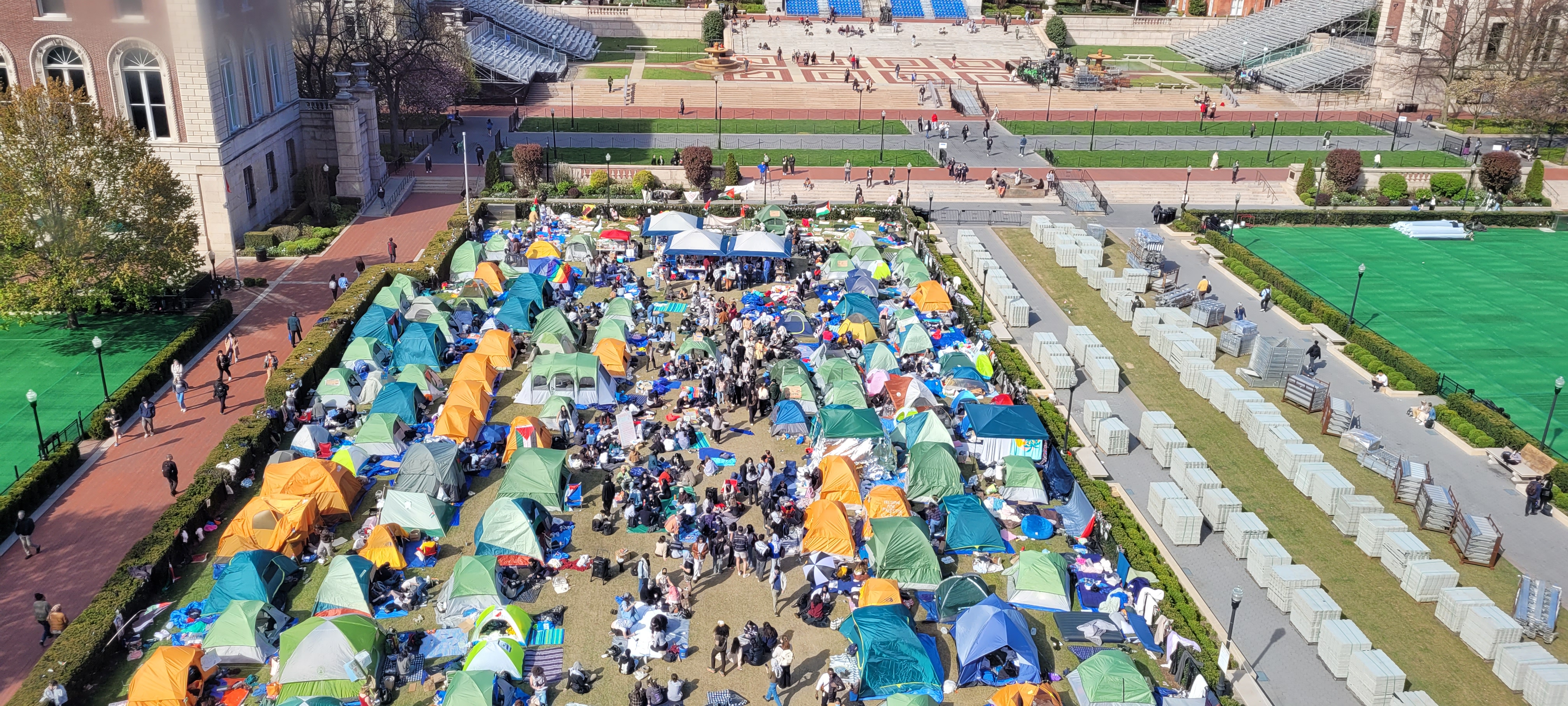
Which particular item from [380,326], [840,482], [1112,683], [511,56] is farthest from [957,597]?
[511,56]

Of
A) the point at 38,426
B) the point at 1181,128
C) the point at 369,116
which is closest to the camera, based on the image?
the point at 38,426

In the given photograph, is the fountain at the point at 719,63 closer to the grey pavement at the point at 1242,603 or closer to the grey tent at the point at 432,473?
the grey pavement at the point at 1242,603

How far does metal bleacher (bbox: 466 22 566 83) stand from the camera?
275 feet

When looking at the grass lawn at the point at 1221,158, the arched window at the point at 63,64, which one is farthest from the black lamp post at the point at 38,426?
the grass lawn at the point at 1221,158

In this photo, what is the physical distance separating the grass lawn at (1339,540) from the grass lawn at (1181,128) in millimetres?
34665

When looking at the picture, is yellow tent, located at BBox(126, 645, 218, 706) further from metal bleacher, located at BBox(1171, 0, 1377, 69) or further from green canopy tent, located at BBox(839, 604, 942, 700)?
metal bleacher, located at BBox(1171, 0, 1377, 69)

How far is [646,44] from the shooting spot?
106250mm

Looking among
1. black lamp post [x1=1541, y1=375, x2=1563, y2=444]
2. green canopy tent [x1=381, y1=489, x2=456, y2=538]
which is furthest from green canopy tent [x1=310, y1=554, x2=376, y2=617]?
black lamp post [x1=1541, y1=375, x2=1563, y2=444]

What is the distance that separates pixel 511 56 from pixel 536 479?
62.6 metres

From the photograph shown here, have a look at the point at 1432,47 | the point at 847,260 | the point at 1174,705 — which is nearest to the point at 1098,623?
the point at 1174,705

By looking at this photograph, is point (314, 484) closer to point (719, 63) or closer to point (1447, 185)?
point (1447, 185)

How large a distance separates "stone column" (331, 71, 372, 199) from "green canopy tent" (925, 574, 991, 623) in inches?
1677

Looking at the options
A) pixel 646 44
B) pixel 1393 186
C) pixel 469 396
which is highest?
pixel 646 44

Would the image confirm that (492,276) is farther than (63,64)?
No
